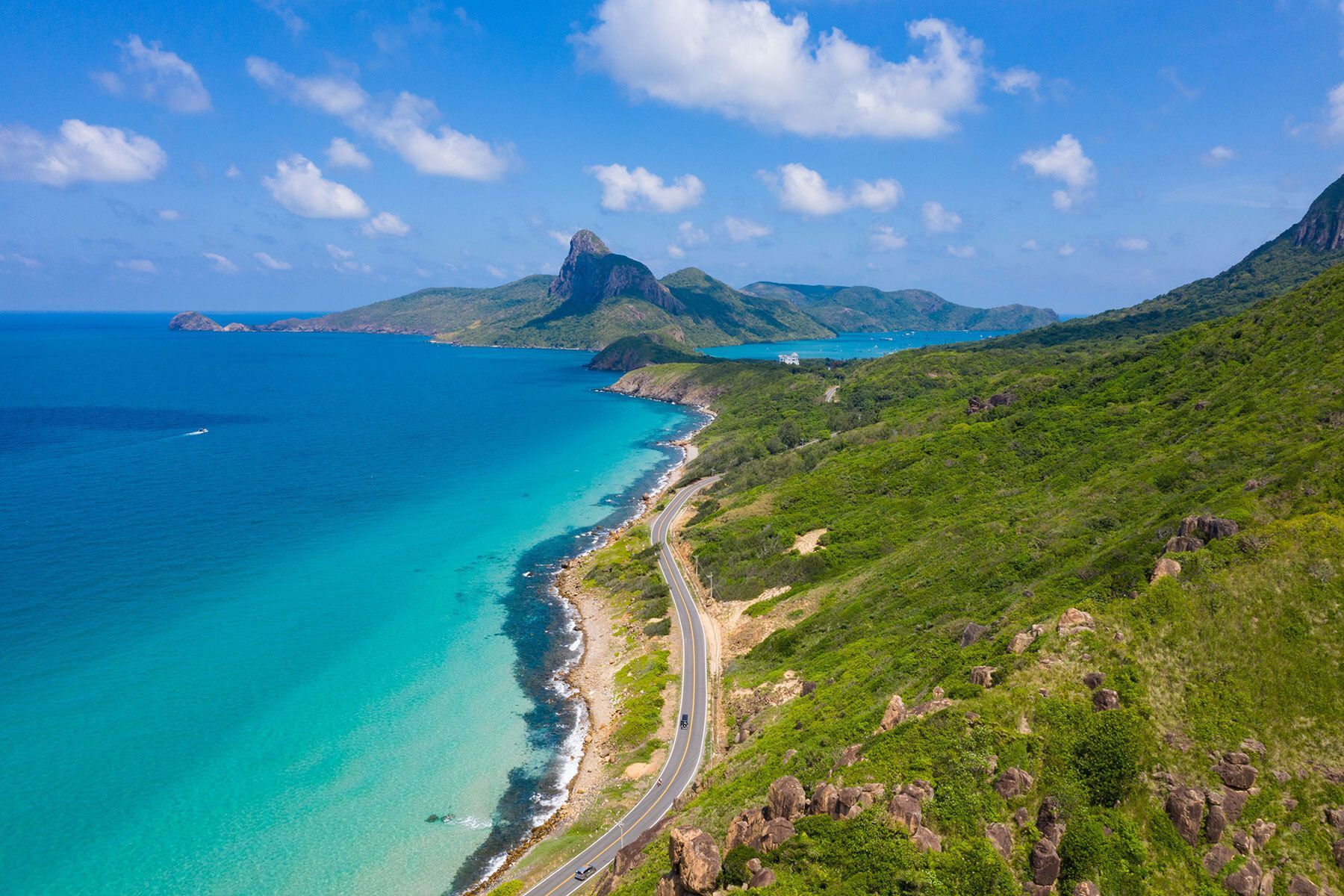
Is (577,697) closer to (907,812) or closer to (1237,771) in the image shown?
(907,812)

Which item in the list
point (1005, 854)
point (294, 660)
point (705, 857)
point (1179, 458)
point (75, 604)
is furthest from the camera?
point (75, 604)

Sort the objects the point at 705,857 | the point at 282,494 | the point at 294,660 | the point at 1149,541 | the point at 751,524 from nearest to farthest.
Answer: the point at 705,857 → the point at 1149,541 → the point at 294,660 → the point at 751,524 → the point at 282,494

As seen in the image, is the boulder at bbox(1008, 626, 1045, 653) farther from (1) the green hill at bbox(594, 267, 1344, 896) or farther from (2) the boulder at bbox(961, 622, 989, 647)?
(2) the boulder at bbox(961, 622, 989, 647)

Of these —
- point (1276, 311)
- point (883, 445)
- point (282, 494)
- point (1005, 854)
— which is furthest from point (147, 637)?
point (1276, 311)

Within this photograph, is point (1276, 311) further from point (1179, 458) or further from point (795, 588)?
point (795, 588)

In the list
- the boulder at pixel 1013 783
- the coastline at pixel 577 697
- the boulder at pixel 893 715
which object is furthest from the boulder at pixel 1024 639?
the coastline at pixel 577 697

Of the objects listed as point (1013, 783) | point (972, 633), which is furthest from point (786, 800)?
point (972, 633)

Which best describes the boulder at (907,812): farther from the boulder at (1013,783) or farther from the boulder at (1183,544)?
the boulder at (1183,544)
